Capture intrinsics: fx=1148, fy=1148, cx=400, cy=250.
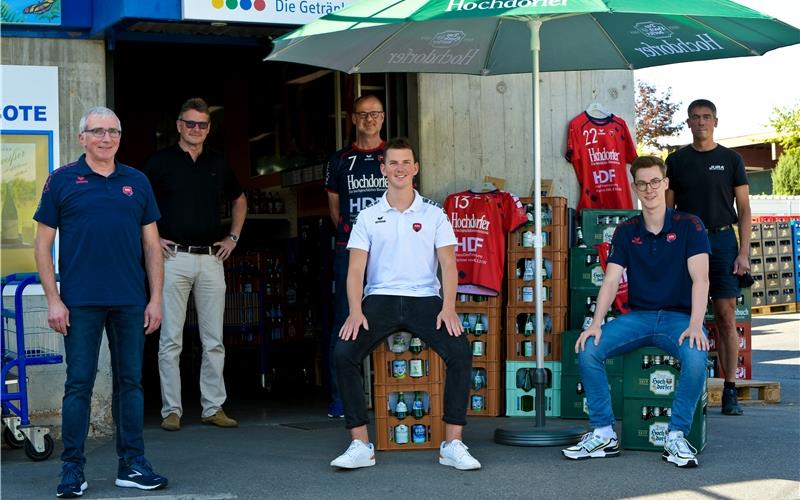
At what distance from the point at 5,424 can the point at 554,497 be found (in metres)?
3.65

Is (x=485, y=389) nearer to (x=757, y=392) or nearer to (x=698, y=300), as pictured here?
(x=698, y=300)

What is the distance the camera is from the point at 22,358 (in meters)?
6.78

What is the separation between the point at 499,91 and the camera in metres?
9.37

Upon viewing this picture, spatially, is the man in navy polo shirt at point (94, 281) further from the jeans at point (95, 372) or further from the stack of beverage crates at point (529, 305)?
the stack of beverage crates at point (529, 305)

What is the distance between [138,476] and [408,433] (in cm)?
183

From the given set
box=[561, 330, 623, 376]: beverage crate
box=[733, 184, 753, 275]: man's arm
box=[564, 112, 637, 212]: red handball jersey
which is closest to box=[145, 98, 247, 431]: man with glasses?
box=[561, 330, 623, 376]: beverage crate

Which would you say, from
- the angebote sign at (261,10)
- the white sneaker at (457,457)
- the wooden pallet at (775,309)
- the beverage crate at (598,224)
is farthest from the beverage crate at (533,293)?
the wooden pallet at (775,309)

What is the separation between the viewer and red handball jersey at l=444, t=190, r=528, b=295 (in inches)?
341

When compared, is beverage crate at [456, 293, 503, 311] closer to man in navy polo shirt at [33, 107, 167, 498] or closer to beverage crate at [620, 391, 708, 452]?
beverage crate at [620, 391, 708, 452]

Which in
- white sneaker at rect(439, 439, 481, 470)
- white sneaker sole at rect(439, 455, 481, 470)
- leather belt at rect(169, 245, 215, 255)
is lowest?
white sneaker sole at rect(439, 455, 481, 470)

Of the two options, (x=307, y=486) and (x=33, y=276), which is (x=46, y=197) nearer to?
(x=33, y=276)

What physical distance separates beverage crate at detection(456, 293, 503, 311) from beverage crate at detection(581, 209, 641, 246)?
0.83m

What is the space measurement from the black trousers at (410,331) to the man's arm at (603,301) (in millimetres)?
719

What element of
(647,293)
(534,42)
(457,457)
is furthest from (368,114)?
(457,457)
